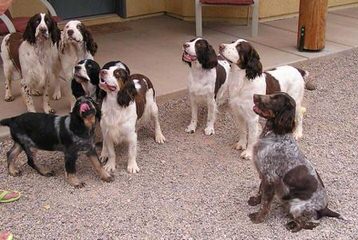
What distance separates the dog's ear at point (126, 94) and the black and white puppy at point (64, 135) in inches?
7.5

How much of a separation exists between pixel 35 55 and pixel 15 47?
33cm

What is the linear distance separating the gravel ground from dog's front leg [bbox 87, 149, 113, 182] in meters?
0.05

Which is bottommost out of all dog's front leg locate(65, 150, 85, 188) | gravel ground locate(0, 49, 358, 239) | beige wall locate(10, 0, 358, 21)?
gravel ground locate(0, 49, 358, 239)

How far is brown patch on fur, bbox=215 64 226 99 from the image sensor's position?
14.6 ft

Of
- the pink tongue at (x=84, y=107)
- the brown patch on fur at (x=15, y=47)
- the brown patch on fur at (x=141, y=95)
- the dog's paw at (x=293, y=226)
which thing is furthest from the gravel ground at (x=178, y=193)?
the brown patch on fur at (x=15, y=47)

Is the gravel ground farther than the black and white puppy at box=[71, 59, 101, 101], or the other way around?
the black and white puppy at box=[71, 59, 101, 101]

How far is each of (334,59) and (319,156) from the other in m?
2.79

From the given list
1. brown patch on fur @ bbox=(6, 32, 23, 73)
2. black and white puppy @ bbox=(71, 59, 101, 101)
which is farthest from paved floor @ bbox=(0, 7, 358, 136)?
black and white puppy @ bbox=(71, 59, 101, 101)

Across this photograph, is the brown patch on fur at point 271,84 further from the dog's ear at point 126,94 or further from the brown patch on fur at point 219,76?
the dog's ear at point 126,94

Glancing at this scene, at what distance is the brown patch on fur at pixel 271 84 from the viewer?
4074mm

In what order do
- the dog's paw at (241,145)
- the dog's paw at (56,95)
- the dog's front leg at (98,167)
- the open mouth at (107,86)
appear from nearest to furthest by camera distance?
the open mouth at (107,86) → the dog's front leg at (98,167) → the dog's paw at (241,145) → the dog's paw at (56,95)

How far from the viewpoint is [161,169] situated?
13.2 feet

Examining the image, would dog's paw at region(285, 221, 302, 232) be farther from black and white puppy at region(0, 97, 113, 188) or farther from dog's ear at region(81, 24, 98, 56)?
dog's ear at region(81, 24, 98, 56)

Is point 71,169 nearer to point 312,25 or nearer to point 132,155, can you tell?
point 132,155
